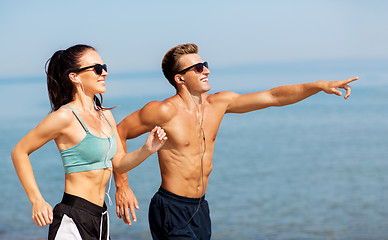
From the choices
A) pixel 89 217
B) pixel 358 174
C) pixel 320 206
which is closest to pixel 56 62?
pixel 89 217

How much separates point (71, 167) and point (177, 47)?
1.77 meters

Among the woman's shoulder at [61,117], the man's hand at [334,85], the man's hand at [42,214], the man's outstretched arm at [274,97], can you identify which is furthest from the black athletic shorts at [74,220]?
the man's hand at [334,85]

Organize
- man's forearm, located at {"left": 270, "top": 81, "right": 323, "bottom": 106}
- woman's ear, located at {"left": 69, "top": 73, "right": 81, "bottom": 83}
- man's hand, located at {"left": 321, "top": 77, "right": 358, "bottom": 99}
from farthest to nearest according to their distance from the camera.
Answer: man's forearm, located at {"left": 270, "top": 81, "right": 323, "bottom": 106} → man's hand, located at {"left": 321, "top": 77, "right": 358, "bottom": 99} → woman's ear, located at {"left": 69, "top": 73, "right": 81, "bottom": 83}

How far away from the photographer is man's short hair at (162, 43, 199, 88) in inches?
247

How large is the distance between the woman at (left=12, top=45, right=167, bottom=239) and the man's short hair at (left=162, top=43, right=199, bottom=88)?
3.47ft

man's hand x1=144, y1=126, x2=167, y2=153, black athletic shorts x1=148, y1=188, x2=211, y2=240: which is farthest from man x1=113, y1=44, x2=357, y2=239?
man's hand x1=144, y1=126, x2=167, y2=153

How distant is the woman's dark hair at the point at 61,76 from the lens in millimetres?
5297

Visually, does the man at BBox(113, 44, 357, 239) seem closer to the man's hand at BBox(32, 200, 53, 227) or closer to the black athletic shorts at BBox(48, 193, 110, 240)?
the black athletic shorts at BBox(48, 193, 110, 240)

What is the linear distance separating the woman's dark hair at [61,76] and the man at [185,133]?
3.20 feet

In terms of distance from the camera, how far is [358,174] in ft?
73.5

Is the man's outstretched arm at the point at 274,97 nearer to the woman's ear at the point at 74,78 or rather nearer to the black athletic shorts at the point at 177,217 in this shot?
the black athletic shorts at the point at 177,217

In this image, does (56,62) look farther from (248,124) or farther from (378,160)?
(248,124)

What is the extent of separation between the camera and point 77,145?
5113 mm

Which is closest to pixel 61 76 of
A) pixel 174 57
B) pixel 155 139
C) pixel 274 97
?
pixel 155 139
